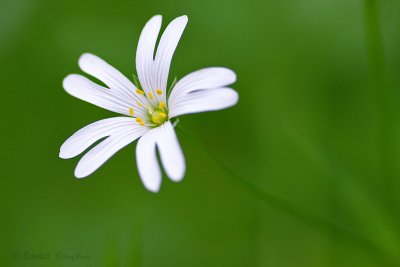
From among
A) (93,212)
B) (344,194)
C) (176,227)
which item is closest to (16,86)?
(93,212)

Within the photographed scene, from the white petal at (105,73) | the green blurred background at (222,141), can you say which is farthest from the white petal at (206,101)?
the green blurred background at (222,141)

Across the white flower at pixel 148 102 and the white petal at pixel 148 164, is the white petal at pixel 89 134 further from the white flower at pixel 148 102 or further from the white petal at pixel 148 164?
the white petal at pixel 148 164

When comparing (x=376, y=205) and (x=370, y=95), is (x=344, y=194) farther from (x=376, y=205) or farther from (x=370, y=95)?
(x=370, y=95)

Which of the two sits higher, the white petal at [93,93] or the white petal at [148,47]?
the white petal at [148,47]

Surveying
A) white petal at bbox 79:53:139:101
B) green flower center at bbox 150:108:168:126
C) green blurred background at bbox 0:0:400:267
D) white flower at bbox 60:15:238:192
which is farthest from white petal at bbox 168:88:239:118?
green blurred background at bbox 0:0:400:267

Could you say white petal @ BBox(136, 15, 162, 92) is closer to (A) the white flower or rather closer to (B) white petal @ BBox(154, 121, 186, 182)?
(A) the white flower

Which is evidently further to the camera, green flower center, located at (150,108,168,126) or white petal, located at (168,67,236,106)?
green flower center, located at (150,108,168,126)

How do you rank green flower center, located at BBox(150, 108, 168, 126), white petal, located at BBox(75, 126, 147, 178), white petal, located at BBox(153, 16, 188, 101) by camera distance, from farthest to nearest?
green flower center, located at BBox(150, 108, 168, 126) → white petal, located at BBox(153, 16, 188, 101) → white petal, located at BBox(75, 126, 147, 178)

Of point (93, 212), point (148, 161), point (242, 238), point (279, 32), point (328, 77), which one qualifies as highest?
point (279, 32)
